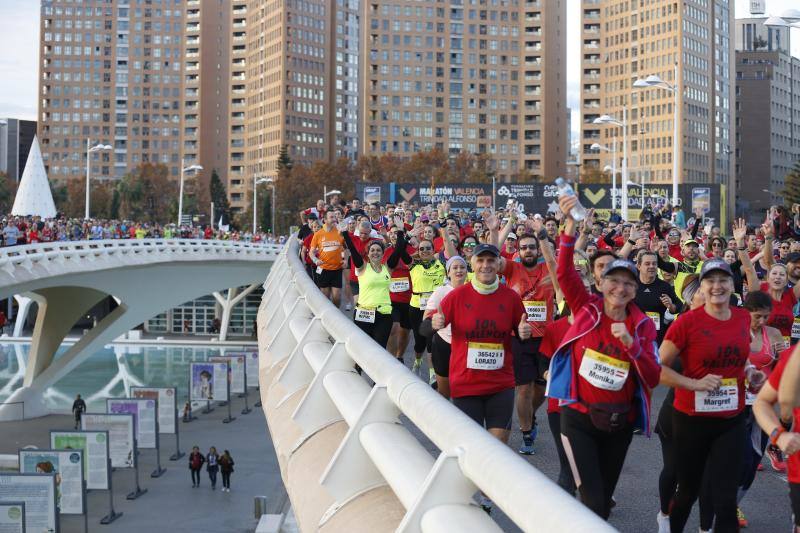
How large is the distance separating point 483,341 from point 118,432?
27882 millimetres

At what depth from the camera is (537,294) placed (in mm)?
10719

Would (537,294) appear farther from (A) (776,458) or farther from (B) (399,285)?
(B) (399,285)

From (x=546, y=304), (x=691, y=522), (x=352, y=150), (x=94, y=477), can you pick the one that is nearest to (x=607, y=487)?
(x=691, y=522)

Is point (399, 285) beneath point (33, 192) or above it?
beneath

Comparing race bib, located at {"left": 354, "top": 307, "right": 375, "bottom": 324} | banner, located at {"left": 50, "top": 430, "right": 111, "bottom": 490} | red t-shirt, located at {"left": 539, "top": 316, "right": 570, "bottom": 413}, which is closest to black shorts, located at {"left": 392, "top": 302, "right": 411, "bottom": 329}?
race bib, located at {"left": 354, "top": 307, "right": 375, "bottom": 324}

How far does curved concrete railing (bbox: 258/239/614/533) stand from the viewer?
246 centimetres

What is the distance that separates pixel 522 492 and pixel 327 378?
247 cm

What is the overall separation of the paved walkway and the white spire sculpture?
158 ft

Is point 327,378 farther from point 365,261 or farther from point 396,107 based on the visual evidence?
point 396,107

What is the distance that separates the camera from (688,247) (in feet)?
48.5

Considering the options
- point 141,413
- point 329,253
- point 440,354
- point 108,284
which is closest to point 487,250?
point 440,354

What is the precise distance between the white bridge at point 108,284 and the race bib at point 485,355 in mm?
30978

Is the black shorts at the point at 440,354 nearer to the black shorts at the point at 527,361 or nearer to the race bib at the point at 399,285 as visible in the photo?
the black shorts at the point at 527,361

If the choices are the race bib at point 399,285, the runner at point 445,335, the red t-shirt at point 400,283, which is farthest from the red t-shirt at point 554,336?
the race bib at point 399,285
